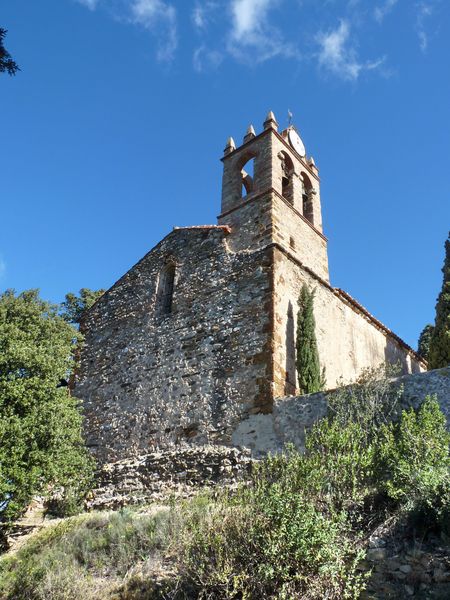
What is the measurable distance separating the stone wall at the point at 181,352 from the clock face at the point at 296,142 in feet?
18.7

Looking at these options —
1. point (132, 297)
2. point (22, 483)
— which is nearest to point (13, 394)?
point (22, 483)

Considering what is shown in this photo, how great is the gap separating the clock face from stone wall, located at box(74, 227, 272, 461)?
18.7 feet

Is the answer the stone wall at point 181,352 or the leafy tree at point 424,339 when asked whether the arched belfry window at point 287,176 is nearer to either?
the stone wall at point 181,352

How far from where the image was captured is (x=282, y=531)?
23.0 ft

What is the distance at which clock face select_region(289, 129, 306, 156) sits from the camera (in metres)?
19.6

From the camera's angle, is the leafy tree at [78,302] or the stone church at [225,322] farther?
the leafy tree at [78,302]

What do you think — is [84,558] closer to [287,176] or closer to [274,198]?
[274,198]

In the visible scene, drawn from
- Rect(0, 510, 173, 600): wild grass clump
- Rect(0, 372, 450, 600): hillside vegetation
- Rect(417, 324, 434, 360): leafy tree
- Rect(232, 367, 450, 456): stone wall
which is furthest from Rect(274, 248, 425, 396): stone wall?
Rect(417, 324, 434, 360): leafy tree

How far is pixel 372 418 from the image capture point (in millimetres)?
10281

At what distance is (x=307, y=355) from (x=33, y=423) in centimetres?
632

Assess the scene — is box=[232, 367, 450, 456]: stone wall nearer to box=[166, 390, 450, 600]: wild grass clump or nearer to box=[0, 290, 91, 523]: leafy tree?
box=[166, 390, 450, 600]: wild grass clump

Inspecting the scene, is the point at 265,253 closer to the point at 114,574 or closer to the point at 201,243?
the point at 201,243

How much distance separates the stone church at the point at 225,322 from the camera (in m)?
13.0

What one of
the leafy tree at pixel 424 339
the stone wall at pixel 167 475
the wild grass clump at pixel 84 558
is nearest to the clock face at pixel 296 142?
the leafy tree at pixel 424 339
